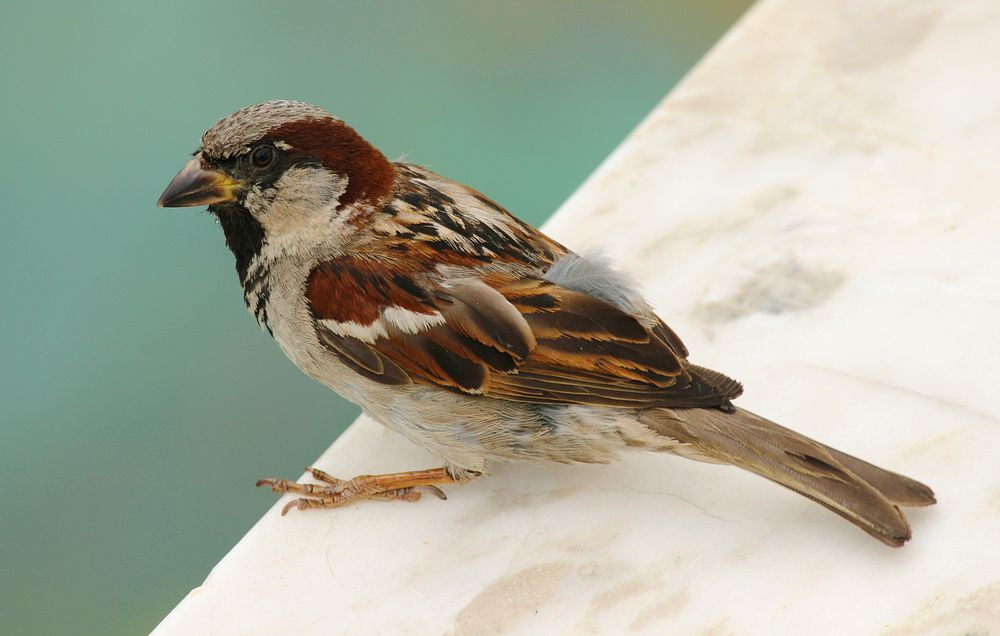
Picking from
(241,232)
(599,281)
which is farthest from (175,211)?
(599,281)

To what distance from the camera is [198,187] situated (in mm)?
2180

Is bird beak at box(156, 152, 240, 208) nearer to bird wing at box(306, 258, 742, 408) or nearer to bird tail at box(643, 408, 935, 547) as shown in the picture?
bird wing at box(306, 258, 742, 408)

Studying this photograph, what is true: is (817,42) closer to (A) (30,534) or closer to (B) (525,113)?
(B) (525,113)

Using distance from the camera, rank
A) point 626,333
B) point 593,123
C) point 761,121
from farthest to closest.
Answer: point 593,123
point 761,121
point 626,333

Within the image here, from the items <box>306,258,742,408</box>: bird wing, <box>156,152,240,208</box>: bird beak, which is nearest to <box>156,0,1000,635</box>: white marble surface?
<box>306,258,742,408</box>: bird wing

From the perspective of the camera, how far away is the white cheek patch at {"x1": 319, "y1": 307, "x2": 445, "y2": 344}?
2.13 m

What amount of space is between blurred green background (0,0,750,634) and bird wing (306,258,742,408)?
1.74 meters

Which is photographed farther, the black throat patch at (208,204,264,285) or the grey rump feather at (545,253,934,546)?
the black throat patch at (208,204,264,285)

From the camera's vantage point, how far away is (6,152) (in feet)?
15.4

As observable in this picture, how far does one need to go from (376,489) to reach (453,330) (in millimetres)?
407

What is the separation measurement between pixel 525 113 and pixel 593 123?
290 millimetres

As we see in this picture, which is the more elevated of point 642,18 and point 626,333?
point 642,18

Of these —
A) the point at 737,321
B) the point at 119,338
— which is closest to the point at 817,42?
the point at 737,321

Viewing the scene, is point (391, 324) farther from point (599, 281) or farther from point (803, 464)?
point (803, 464)
